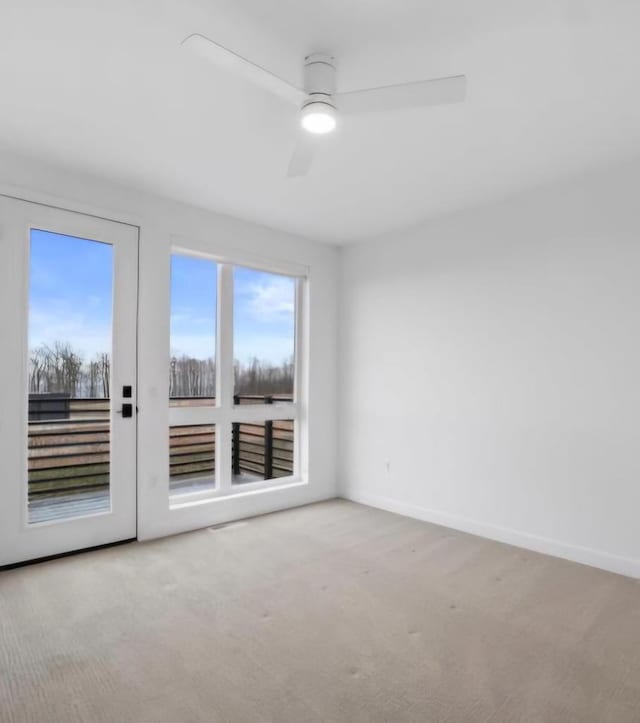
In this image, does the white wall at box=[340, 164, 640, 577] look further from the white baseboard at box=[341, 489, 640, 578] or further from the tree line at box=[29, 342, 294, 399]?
the tree line at box=[29, 342, 294, 399]

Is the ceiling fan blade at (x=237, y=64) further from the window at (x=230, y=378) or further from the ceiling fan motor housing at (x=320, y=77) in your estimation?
the window at (x=230, y=378)

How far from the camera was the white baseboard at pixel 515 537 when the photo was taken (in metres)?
2.99

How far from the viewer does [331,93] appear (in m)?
2.06

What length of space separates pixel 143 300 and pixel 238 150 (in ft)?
4.36

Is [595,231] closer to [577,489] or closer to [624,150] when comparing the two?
[624,150]

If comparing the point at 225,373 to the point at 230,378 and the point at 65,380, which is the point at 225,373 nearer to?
the point at 230,378

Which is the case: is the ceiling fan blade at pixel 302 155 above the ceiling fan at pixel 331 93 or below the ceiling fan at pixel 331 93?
below

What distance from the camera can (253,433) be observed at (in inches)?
172

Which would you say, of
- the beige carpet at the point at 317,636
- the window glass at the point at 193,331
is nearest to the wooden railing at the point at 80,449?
the window glass at the point at 193,331

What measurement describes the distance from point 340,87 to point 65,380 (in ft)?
8.15

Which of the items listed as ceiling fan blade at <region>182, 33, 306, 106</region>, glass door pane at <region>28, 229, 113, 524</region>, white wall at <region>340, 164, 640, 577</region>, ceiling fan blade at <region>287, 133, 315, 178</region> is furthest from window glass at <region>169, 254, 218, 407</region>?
ceiling fan blade at <region>182, 33, 306, 106</region>

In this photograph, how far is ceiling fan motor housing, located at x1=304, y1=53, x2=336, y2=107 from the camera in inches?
→ 79.9

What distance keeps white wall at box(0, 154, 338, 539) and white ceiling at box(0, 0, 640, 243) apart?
165 millimetres

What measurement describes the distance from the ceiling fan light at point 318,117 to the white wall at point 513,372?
79.3 inches
